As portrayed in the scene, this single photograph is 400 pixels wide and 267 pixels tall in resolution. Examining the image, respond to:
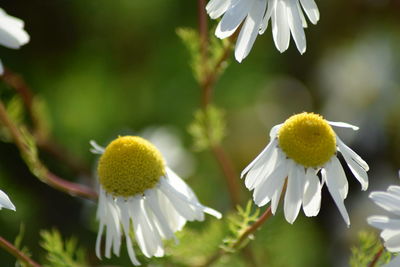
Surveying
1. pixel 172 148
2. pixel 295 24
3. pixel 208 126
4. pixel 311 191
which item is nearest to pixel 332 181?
pixel 311 191

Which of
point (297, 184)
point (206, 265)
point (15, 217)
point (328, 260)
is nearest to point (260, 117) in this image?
→ point (328, 260)

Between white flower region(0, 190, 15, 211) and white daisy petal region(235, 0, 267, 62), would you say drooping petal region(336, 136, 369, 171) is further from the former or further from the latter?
white flower region(0, 190, 15, 211)

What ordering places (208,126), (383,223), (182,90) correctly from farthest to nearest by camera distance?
(182,90)
(208,126)
(383,223)

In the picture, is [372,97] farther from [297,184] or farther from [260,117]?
[297,184]

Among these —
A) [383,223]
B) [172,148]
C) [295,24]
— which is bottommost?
[172,148]

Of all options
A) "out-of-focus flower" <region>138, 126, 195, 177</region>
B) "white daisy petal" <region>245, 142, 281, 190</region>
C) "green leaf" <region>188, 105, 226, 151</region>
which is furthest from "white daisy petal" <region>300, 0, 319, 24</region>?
"out-of-focus flower" <region>138, 126, 195, 177</region>

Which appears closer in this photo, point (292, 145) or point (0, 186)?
point (292, 145)

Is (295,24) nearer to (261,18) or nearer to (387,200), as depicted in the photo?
(261,18)
